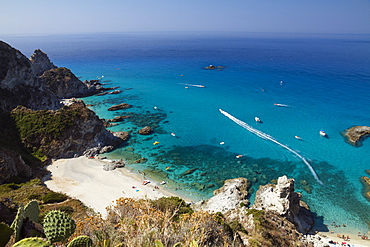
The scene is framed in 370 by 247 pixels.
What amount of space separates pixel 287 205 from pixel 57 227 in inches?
825

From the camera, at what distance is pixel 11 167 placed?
86.5 feet

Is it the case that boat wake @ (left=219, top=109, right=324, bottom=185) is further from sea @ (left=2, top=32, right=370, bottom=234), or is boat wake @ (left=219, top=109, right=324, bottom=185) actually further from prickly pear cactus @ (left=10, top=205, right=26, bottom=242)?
prickly pear cactus @ (left=10, top=205, right=26, bottom=242)

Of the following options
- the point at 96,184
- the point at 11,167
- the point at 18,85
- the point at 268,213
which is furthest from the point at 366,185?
the point at 18,85

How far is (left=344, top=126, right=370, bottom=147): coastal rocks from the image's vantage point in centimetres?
3975

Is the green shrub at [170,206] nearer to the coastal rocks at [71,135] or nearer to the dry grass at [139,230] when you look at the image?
the dry grass at [139,230]

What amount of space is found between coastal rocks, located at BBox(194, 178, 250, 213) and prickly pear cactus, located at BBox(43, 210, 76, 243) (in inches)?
711

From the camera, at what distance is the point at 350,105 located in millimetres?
57750

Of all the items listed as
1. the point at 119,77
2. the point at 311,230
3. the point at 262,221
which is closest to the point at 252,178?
the point at 311,230

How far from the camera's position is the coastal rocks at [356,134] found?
39.8 meters

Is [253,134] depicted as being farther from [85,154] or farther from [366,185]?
[85,154]

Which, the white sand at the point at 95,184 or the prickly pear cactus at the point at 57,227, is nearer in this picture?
the prickly pear cactus at the point at 57,227

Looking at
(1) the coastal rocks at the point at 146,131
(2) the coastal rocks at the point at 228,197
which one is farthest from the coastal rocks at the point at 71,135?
(2) the coastal rocks at the point at 228,197

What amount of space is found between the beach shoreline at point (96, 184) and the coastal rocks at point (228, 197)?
13.6ft

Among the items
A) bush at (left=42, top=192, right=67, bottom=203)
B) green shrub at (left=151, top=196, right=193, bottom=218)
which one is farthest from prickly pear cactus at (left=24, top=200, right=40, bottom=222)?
bush at (left=42, top=192, right=67, bottom=203)
